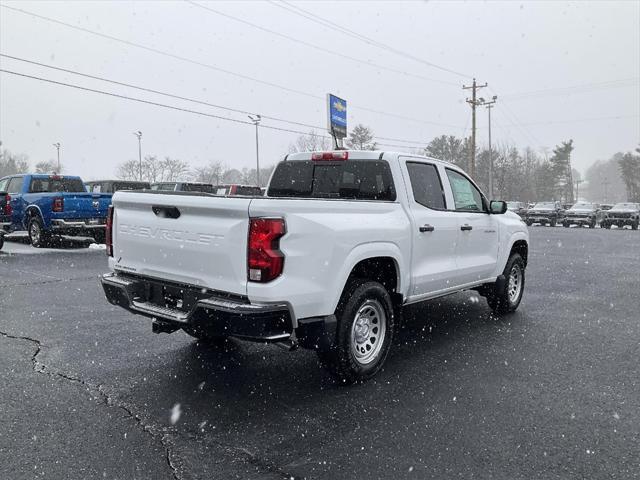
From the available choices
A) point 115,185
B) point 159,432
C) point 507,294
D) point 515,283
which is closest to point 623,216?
point 115,185

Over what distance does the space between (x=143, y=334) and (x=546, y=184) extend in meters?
96.7

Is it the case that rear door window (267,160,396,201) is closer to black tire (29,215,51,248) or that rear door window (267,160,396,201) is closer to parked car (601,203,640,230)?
black tire (29,215,51,248)

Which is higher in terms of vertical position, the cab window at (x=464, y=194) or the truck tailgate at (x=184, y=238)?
the cab window at (x=464, y=194)

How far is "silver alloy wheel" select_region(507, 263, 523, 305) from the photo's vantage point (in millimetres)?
6902

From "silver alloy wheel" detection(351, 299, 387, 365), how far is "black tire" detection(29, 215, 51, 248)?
1218 cm

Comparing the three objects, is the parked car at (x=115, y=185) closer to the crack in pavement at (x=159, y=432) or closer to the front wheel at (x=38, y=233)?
the front wheel at (x=38, y=233)

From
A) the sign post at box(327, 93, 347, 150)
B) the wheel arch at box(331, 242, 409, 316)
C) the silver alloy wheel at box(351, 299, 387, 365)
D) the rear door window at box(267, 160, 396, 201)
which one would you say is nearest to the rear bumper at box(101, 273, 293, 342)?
the wheel arch at box(331, 242, 409, 316)

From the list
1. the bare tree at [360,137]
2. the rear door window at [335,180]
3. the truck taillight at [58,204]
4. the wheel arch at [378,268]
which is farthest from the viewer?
the bare tree at [360,137]

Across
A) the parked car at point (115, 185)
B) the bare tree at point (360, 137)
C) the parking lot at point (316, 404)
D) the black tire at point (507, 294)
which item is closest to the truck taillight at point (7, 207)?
the parked car at point (115, 185)

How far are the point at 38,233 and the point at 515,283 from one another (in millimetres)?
12417

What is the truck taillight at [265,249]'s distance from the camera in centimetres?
346

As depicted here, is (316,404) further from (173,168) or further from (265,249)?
(173,168)

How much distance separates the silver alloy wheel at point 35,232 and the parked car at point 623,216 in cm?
3180

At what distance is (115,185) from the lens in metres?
17.7
